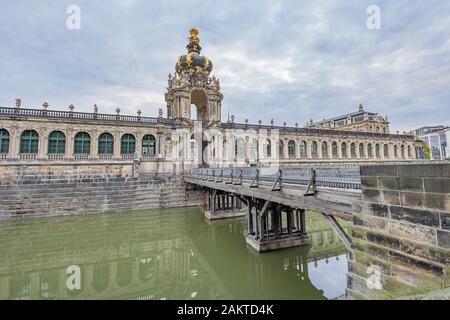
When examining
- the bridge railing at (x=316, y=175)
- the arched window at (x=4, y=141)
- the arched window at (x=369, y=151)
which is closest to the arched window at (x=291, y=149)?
the arched window at (x=369, y=151)

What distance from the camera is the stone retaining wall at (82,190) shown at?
2016cm

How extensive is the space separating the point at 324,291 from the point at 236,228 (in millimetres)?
8476

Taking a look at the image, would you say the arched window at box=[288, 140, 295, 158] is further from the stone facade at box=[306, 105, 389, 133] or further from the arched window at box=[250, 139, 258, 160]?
the stone facade at box=[306, 105, 389, 133]

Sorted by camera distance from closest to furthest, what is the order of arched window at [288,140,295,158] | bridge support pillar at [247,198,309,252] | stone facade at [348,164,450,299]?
stone facade at [348,164,450,299] < bridge support pillar at [247,198,309,252] < arched window at [288,140,295,158]

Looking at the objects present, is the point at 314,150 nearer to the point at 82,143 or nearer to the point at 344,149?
the point at 344,149

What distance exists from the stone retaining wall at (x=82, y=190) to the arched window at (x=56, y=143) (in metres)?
1.95

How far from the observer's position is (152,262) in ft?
37.0

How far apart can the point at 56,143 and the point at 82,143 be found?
256 cm

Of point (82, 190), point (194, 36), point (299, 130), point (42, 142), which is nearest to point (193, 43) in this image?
point (194, 36)

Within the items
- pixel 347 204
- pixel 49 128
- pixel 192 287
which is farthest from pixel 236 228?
pixel 49 128

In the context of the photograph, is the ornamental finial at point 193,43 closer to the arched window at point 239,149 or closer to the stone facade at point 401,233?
the arched window at point 239,149

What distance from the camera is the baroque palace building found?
2478 centimetres

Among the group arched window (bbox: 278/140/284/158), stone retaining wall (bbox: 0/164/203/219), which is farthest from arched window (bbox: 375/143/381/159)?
stone retaining wall (bbox: 0/164/203/219)

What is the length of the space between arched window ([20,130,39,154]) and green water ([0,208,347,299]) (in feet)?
36.0
